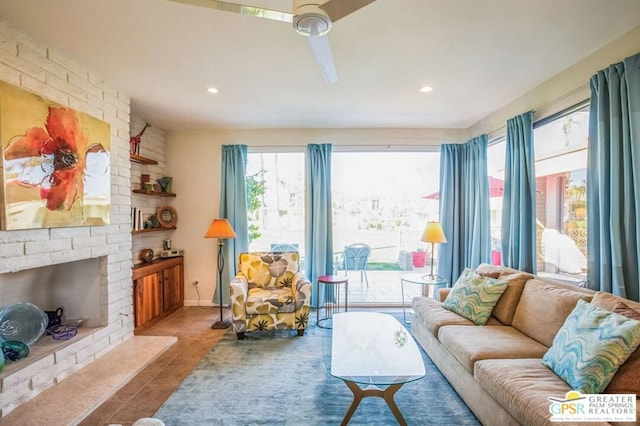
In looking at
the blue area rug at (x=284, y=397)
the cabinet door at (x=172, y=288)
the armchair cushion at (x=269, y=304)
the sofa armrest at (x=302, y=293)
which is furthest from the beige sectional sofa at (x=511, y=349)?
the cabinet door at (x=172, y=288)

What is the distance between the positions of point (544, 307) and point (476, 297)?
0.51m

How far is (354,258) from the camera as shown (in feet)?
14.9

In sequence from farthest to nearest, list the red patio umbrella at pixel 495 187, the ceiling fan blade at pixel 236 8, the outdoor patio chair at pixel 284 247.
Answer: the outdoor patio chair at pixel 284 247
the red patio umbrella at pixel 495 187
the ceiling fan blade at pixel 236 8

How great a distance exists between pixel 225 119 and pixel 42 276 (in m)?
2.57

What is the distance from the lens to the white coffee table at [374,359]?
1808mm

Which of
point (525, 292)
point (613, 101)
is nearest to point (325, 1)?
point (613, 101)

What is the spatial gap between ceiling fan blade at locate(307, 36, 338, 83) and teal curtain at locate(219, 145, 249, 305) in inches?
106

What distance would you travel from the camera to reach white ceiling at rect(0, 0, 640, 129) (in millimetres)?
1838

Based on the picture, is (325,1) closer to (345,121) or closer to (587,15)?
(587,15)

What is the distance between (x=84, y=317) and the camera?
2.82m

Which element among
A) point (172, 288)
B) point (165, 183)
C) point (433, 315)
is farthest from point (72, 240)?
point (433, 315)

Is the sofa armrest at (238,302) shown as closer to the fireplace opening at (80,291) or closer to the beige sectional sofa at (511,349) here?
the fireplace opening at (80,291)

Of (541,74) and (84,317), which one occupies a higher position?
(541,74)

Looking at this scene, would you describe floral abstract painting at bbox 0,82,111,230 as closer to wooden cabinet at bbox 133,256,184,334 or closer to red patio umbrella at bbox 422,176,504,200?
wooden cabinet at bbox 133,256,184,334
